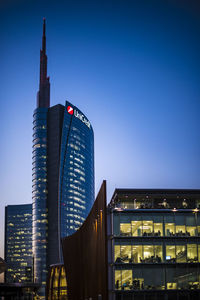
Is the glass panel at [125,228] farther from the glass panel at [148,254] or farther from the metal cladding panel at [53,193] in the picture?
the metal cladding panel at [53,193]

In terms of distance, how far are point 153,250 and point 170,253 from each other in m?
1.77

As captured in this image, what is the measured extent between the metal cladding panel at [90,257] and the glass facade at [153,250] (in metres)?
2.70

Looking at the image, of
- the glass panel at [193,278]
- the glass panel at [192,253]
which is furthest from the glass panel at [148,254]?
the glass panel at [193,278]

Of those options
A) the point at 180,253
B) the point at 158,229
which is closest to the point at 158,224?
the point at 158,229

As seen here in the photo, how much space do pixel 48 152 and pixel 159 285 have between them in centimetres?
15874

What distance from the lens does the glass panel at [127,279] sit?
4250 cm

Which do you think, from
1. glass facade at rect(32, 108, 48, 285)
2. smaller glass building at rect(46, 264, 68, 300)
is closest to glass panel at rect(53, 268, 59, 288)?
Answer: smaller glass building at rect(46, 264, 68, 300)

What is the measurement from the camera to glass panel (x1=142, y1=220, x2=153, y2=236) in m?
43.9

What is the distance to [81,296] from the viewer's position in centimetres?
5525

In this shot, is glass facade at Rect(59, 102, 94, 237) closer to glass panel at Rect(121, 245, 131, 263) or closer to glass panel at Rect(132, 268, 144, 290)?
glass panel at Rect(121, 245, 131, 263)

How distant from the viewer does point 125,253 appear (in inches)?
1706

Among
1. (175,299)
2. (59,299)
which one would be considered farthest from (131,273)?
(59,299)

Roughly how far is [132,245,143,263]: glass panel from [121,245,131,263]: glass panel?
0.41 meters

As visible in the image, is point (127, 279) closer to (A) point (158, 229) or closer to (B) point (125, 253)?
(B) point (125, 253)
